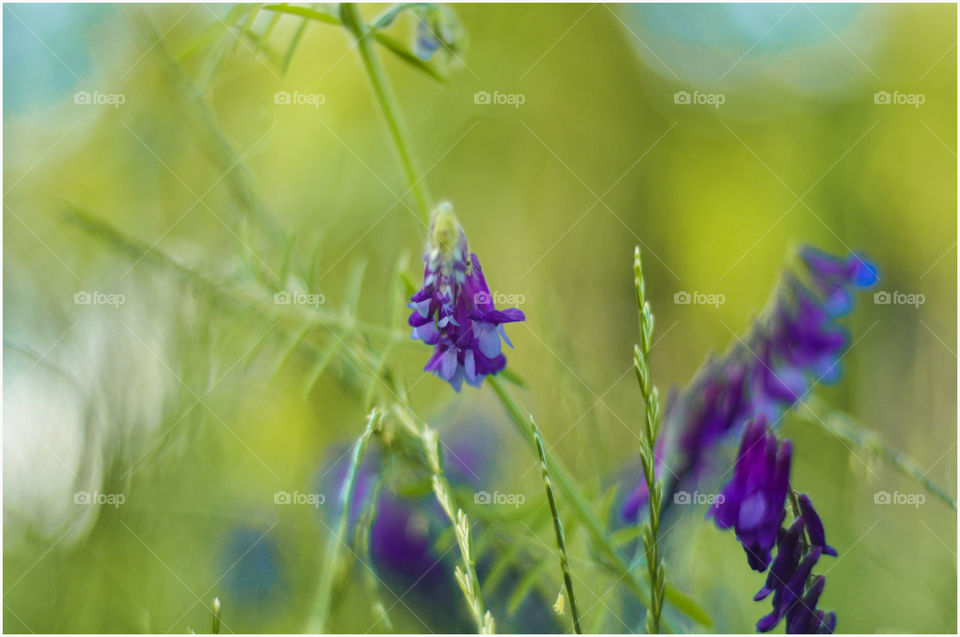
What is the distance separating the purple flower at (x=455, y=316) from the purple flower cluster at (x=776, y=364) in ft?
0.98

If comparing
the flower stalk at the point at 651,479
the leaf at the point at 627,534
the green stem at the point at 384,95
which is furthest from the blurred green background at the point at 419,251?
the flower stalk at the point at 651,479

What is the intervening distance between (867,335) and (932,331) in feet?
0.56

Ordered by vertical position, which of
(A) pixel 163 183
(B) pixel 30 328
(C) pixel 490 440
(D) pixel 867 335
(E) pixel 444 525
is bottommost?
(E) pixel 444 525

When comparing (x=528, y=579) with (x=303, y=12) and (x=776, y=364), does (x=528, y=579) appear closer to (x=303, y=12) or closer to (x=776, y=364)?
(x=776, y=364)

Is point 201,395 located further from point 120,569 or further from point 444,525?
point 444,525

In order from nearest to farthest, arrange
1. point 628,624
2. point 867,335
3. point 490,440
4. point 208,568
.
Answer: point 628,624 < point 208,568 < point 490,440 < point 867,335

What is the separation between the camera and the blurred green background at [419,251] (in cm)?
134

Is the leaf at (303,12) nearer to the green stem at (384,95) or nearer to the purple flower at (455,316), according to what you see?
the green stem at (384,95)

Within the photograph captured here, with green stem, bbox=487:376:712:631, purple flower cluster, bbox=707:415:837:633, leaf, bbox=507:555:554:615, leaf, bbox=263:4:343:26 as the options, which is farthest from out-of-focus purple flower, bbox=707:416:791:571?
leaf, bbox=263:4:343:26

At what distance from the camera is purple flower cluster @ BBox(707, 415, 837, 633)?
82 centimetres

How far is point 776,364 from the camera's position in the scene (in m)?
1.02

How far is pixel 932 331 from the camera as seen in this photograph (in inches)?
82.4

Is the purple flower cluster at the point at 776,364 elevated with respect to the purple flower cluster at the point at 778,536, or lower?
elevated

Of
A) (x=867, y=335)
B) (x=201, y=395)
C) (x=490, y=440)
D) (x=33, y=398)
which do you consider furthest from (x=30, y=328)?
(x=867, y=335)
